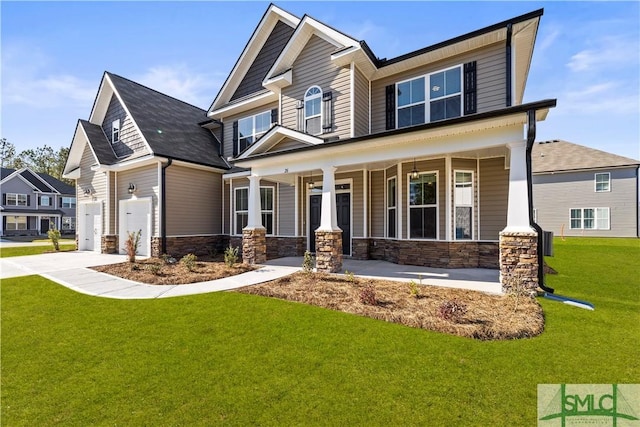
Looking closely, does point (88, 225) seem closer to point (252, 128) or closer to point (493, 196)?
point (252, 128)

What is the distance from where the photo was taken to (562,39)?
7.31 m

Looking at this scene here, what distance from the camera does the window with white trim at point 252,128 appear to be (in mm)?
13946

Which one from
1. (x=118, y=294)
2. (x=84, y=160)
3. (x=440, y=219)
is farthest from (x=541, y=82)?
(x=84, y=160)

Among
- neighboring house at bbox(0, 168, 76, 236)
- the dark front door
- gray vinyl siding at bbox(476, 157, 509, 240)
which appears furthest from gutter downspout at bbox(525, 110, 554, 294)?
neighboring house at bbox(0, 168, 76, 236)

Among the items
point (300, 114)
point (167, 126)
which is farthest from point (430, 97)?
point (167, 126)

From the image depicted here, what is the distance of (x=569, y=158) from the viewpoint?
2356 centimetres

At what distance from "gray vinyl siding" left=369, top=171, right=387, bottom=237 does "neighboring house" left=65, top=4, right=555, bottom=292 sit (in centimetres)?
5

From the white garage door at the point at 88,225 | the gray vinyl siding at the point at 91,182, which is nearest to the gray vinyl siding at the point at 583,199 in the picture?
the gray vinyl siding at the point at 91,182

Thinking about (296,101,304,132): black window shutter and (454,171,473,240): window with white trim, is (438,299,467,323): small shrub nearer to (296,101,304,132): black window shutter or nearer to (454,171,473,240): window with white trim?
(454,171,473,240): window with white trim

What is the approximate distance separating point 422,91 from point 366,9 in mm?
3264

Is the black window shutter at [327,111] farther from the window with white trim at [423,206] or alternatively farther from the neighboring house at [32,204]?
the neighboring house at [32,204]

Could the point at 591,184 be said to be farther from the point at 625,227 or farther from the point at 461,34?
the point at 461,34

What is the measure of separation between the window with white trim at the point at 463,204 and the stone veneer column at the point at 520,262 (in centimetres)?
301

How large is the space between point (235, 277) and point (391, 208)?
5.82m
